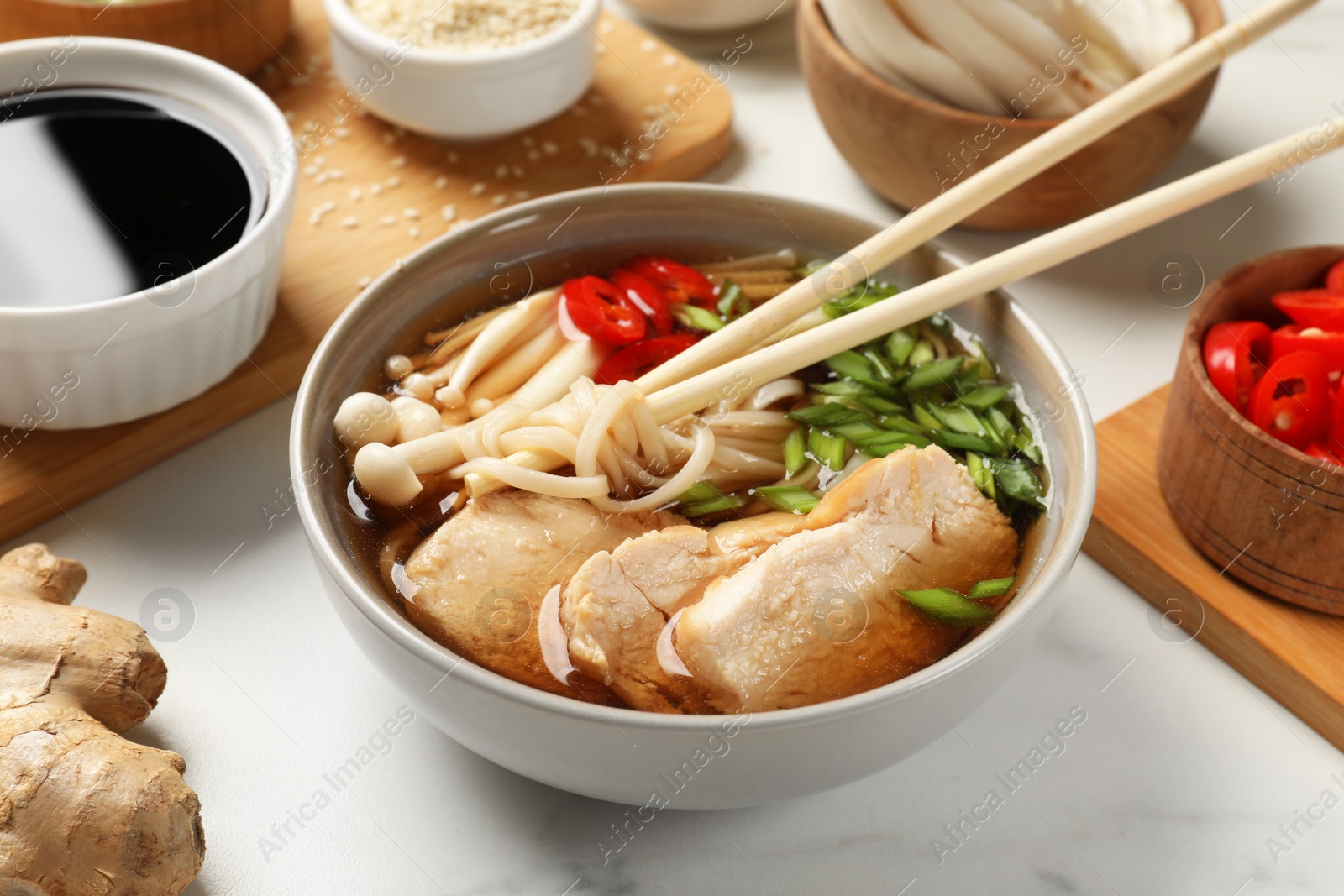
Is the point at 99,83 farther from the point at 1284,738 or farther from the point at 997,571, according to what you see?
the point at 1284,738

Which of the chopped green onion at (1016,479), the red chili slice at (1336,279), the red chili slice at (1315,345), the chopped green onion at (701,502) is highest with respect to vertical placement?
the red chili slice at (1336,279)

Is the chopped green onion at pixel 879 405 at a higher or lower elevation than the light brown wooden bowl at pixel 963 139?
lower

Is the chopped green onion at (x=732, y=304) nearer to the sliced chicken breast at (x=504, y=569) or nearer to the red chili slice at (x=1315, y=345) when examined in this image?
the sliced chicken breast at (x=504, y=569)

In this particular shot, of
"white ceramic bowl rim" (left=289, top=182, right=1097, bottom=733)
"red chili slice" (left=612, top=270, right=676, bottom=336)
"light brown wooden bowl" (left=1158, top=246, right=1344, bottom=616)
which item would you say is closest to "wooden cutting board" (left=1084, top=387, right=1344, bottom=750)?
"light brown wooden bowl" (left=1158, top=246, right=1344, bottom=616)

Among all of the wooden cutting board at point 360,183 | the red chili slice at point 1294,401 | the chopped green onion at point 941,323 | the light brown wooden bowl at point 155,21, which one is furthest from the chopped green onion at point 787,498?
the light brown wooden bowl at point 155,21

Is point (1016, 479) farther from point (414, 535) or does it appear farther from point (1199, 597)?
point (414, 535)

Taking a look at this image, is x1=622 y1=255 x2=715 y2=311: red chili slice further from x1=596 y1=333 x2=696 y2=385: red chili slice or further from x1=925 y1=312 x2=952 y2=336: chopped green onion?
x1=925 y1=312 x2=952 y2=336: chopped green onion

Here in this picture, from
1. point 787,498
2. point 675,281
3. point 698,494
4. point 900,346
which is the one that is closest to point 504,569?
point 698,494
